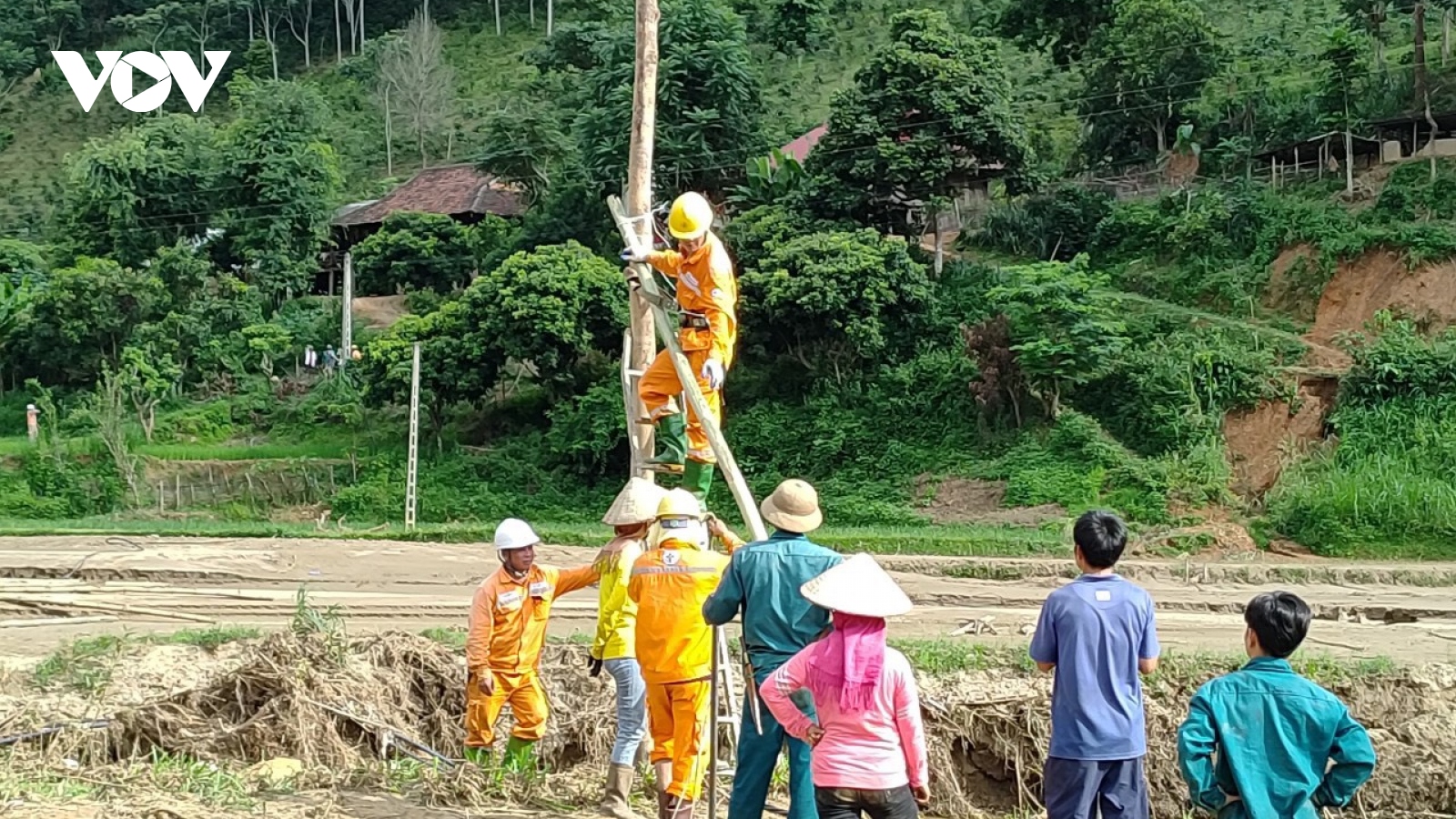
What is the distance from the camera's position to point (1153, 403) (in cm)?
2428

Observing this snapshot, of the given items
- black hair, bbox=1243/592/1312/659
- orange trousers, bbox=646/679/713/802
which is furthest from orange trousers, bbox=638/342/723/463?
black hair, bbox=1243/592/1312/659

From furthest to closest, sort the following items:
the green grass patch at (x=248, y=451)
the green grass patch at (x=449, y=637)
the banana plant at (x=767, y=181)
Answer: the banana plant at (x=767, y=181) → the green grass patch at (x=248, y=451) → the green grass patch at (x=449, y=637)

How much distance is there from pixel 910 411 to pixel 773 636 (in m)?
20.6

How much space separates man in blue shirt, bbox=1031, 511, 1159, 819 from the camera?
5.56 meters

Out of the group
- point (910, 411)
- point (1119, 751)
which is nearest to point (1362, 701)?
point (1119, 751)

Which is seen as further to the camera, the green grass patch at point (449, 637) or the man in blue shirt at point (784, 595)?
the green grass patch at point (449, 637)

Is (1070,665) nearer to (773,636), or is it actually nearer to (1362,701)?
(773,636)

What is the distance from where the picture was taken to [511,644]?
814 cm

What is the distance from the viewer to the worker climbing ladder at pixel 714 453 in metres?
6.88

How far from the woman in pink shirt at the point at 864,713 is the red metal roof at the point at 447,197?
35.0 meters

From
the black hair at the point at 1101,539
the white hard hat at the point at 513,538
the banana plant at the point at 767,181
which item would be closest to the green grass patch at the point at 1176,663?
the white hard hat at the point at 513,538

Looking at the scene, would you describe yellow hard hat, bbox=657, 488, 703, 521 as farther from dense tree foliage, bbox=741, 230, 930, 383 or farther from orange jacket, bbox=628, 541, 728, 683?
dense tree foliage, bbox=741, 230, 930, 383

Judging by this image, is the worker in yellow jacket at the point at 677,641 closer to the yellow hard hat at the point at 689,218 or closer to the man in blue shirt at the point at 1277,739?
the yellow hard hat at the point at 689,218

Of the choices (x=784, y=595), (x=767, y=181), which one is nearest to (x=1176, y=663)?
(x=784, y=595)
